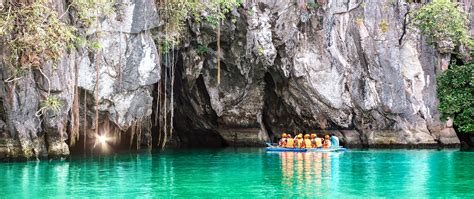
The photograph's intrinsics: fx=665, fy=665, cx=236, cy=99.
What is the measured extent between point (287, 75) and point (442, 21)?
643 centimetres

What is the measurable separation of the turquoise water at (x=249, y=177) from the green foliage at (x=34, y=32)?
9.78 ft

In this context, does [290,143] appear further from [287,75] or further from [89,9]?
[89,9]

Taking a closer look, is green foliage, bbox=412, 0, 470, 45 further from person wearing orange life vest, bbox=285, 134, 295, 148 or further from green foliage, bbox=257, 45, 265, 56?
person wearing orange life vest, bbox=285, 134, 295, 148

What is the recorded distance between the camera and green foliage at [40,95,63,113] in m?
18.3

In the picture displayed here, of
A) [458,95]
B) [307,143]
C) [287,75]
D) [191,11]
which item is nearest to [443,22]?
[458,95]

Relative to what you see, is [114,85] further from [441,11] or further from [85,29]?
[441,11]

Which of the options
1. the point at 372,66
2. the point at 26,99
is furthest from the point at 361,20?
the point at 26,99

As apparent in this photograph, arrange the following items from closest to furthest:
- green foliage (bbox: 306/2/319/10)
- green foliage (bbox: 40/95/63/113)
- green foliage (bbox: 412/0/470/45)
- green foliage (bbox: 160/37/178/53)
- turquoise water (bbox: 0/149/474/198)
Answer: turquoise water (bbox: 0/149/474/198), green foliage (bbox: 40/95/63/113), green foliage (bbox: 160/37/178/53), green foliage (bbox: 306/2/319/10), green foliage (bbox: 412/0/470/45)

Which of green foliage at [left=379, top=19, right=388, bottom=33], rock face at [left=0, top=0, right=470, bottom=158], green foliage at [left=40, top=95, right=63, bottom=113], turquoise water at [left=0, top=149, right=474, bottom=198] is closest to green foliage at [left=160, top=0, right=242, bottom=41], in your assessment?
rock face at [left=0, top=0, right=470, bottom=158]

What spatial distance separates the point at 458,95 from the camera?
26.0m

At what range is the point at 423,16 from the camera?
84.7 ft

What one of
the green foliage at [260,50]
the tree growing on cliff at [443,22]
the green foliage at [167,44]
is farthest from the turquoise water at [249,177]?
the tree growing on cliff at [443,22]

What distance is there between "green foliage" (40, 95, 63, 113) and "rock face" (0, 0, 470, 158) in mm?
1530

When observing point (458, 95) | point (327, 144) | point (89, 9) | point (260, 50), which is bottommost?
point (327, 144)
